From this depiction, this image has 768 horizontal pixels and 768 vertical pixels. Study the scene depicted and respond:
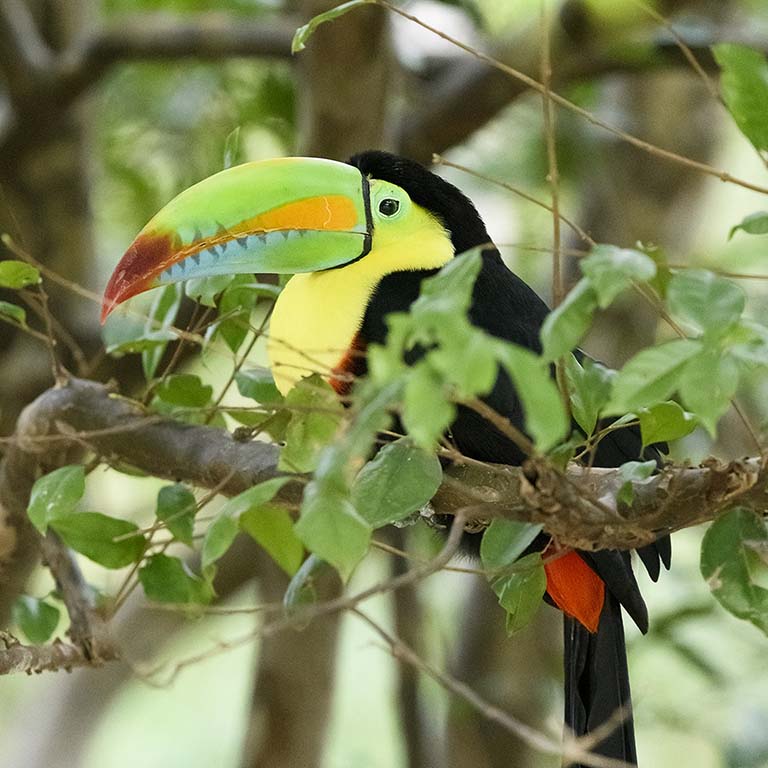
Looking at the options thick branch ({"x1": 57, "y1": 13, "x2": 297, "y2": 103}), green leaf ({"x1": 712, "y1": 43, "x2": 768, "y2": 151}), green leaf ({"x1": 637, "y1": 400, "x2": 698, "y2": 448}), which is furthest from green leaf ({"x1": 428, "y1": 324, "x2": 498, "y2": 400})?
thick branch ({"x1": 57, "y1": 13, "x2": 297, "y2": 103})

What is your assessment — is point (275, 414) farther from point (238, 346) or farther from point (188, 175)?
point (188, 175)

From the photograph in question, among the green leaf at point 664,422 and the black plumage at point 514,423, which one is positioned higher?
the green leaf at point 664,422

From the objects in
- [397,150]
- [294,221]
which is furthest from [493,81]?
[294,221]

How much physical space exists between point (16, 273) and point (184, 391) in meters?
0.26

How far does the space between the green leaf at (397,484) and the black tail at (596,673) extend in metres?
0.55

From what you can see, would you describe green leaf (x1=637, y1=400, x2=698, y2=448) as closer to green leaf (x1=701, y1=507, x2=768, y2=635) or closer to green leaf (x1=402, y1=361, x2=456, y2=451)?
green leaf (x1=701, y1=507, x2=768, y2=635)

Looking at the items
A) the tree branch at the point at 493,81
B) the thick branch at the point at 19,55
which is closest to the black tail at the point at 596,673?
the tree branch at the point at 493,81

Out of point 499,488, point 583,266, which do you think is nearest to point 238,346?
point 499,488

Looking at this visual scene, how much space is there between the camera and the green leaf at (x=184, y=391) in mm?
1316

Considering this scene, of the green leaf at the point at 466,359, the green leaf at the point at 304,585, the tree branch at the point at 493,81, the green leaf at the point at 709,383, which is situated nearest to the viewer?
the green leaf at the point at 466,359

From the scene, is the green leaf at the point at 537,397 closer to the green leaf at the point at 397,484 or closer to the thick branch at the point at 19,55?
the green leaf at the point at 397,484

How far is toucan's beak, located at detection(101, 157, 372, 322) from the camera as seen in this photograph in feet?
3.92

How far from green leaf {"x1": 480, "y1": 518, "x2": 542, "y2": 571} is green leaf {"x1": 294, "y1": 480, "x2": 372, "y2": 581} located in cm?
17

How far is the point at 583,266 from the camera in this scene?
0.74 metres
